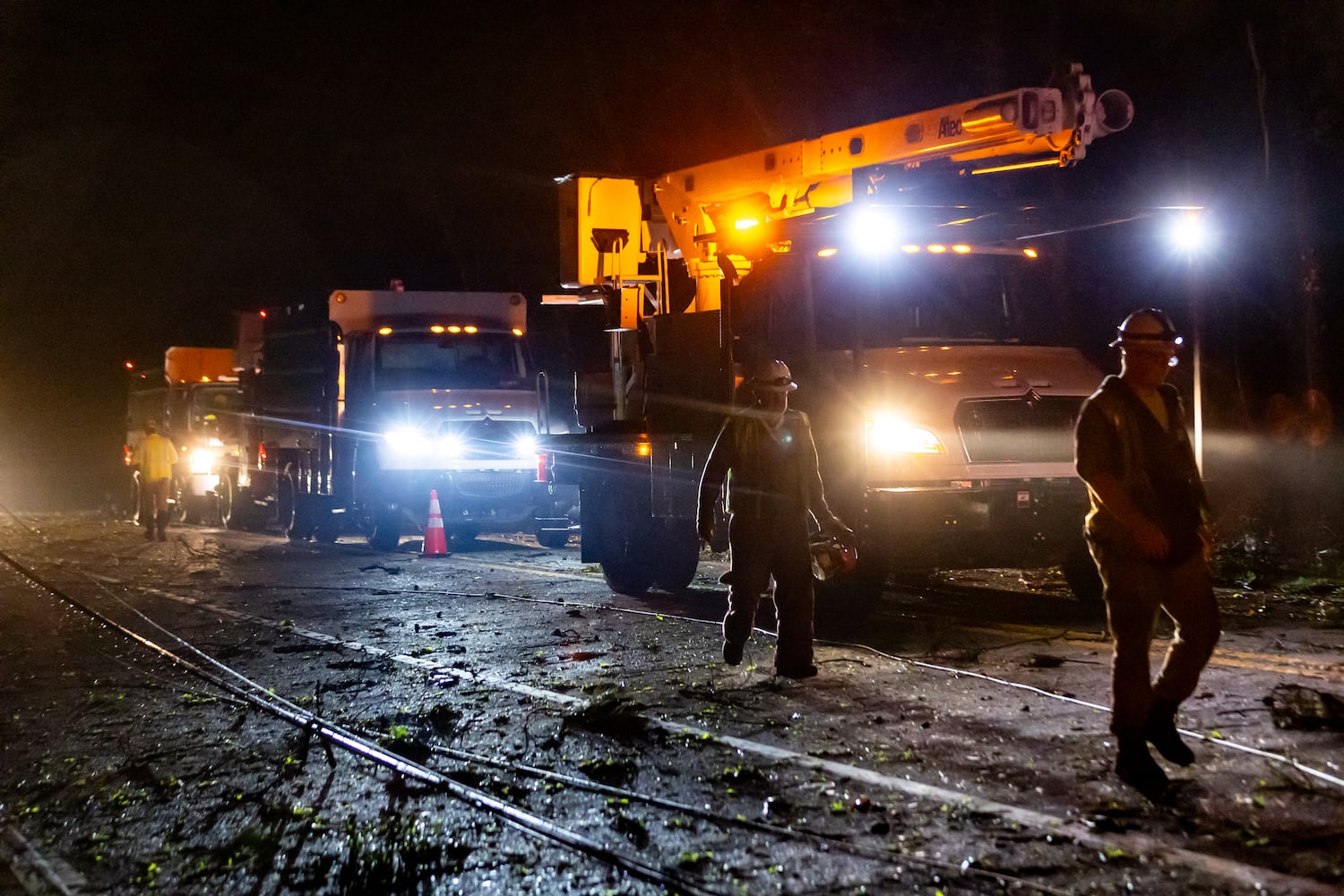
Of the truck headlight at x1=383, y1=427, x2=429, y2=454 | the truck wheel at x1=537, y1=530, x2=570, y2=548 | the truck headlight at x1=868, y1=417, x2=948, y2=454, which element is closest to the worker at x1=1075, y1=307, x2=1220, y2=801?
the truck headlight at x1=868, y1=417, x2=948, y2=454

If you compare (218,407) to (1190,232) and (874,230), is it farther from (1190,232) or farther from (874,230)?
(1190,232)

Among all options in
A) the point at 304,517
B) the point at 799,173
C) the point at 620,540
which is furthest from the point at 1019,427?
the point at 304,517

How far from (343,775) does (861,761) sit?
2.37 m

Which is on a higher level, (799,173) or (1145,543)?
(799,173)

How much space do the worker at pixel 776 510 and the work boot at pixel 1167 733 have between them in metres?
2.64

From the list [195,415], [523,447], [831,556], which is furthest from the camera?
[195,415]

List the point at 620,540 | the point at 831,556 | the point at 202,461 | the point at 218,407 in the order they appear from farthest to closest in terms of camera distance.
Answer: the point at 202,461 < the point at 218,407 < the point at 620,540 < the point at 831,556

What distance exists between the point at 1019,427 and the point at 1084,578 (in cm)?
172

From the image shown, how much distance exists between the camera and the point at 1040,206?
9547mm

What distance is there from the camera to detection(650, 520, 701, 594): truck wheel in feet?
39.9

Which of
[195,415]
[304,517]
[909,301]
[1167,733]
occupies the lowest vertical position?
[1167,733]

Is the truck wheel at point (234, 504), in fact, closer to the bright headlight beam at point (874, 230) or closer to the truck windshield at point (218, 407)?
the truck windshield at point (218, 407)

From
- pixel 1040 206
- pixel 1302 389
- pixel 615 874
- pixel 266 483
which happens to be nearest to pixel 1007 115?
pixel 1040 206

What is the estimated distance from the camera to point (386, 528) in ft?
60.8
